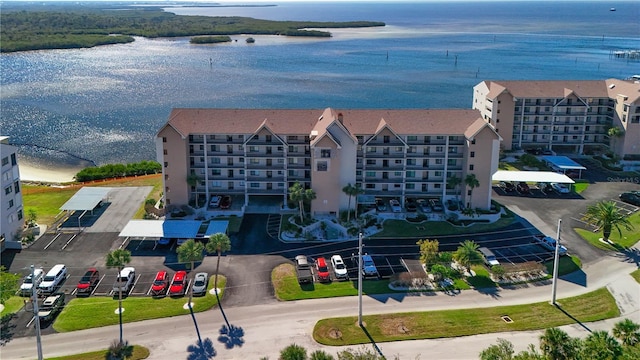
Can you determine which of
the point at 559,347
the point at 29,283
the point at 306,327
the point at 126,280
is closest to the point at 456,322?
the point at 559,347

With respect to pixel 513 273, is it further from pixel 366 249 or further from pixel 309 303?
pixel 309 303

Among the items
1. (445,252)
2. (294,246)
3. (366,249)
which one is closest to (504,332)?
(445,252)

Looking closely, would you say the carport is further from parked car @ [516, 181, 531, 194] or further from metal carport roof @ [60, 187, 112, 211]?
metal carport roof @ [60, 187, 112, 211]

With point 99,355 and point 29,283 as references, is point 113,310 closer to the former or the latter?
point 99,355

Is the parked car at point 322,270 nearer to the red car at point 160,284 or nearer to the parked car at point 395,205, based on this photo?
the red car at point 160,284

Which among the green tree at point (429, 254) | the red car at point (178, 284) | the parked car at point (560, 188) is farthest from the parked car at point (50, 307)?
the parked car at point (560, 188)
